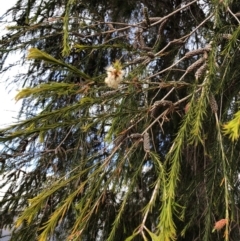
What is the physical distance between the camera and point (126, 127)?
4.60ft

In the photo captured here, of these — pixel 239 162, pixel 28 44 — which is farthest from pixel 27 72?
pixel 239 162

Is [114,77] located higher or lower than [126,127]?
higher

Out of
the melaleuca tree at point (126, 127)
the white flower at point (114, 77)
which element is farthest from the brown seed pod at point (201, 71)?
the white flower at point (114, 77)

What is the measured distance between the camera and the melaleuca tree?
46.4 inches

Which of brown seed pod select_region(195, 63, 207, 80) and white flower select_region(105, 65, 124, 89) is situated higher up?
white flower select_region(105, 65, 124, 89)

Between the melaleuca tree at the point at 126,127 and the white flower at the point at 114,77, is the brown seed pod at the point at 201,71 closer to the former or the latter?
the melaleuca tree at the point at 126,127

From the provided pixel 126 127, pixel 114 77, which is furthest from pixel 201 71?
pixel 114 77

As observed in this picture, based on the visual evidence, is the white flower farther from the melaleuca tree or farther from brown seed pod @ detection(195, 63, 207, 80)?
brown seed pod @ detection(195, 63, 207, 80)

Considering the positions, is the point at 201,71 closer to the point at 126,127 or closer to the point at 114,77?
the point at 126,127

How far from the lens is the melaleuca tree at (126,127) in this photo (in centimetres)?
118

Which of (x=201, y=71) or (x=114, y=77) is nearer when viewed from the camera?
(x=114, y=77)

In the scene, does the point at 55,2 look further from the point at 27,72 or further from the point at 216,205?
the point at 216,205

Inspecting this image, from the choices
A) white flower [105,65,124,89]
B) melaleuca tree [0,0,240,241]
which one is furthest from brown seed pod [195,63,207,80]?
white flower [105,65,124,89]

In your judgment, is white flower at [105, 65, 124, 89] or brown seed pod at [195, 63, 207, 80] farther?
brown seed pod at [195, 63, 207, 80]
